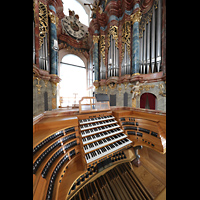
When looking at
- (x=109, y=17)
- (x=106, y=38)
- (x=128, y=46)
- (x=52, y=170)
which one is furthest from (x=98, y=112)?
(x=109, y=17)

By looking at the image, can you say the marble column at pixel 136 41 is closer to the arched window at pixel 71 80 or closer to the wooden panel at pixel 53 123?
the wooden panel at pixel 53 123

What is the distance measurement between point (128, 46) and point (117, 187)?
6184mm

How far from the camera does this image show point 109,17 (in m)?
5.20

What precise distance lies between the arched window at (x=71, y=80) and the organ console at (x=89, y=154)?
19.4 ft

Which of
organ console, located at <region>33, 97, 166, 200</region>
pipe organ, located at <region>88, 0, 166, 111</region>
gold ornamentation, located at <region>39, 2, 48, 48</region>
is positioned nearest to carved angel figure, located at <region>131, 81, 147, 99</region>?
pipe organ, located at <region>88, 0, 166, 111</region>

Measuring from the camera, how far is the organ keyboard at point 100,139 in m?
1.55

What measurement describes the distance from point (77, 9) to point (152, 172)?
43.0 ft

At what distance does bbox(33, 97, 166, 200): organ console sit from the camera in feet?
3.85

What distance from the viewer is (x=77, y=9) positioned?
771cm

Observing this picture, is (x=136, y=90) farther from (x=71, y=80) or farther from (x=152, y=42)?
(x=71, y=80)
